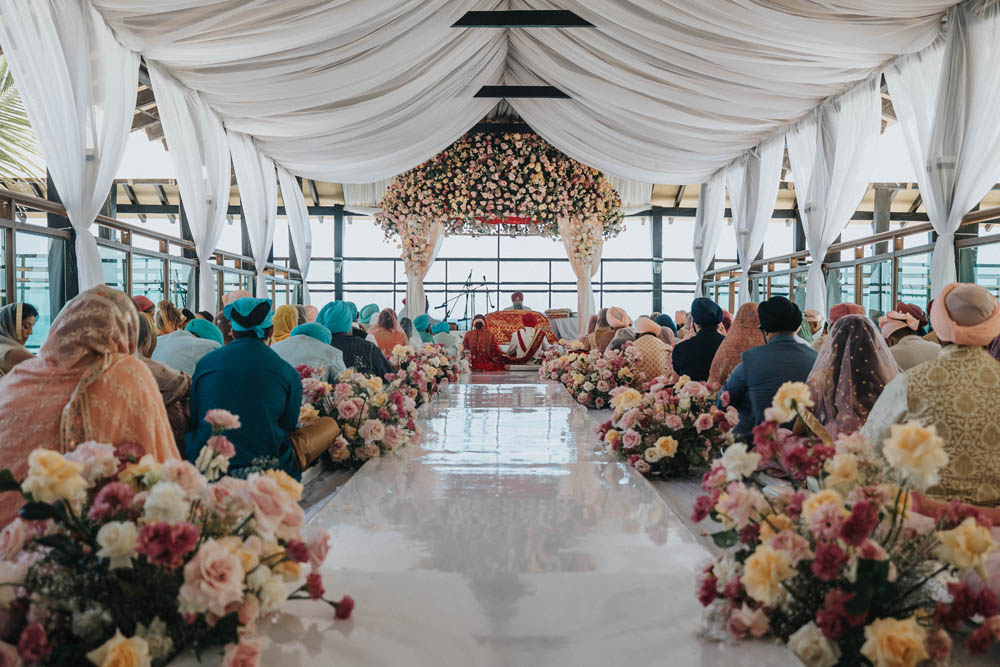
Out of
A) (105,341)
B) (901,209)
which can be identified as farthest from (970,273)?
(901,209)

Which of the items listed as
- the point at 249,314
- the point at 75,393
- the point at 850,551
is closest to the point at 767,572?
the point at 850,551

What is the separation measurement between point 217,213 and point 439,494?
6792 millimetres

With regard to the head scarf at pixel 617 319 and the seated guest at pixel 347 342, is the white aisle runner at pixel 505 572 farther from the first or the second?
the head scarf at pixel 617 319

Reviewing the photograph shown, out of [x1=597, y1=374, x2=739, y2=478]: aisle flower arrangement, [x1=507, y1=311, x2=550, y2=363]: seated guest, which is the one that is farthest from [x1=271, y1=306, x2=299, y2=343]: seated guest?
[x1=507, y1=311, x2=550, y2=363]: seated guest

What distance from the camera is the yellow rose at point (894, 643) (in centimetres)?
155

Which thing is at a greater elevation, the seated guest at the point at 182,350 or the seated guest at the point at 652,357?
the seated guest at the point at 182,350

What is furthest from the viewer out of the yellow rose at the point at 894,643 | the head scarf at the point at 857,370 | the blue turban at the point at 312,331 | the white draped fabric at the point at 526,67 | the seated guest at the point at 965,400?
the white draped fabric at the point at 526,67

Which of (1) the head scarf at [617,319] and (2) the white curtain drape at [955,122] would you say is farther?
(1) the head scarf at [617,319]

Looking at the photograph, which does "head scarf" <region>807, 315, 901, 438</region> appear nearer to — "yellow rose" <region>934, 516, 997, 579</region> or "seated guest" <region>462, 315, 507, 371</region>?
"yellow rose" <region>934, 516, 997, 579</region>

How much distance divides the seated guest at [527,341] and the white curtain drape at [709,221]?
3.68 m

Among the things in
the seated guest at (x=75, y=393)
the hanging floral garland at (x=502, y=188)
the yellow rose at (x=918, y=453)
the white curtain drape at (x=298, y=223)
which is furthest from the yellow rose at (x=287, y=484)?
the white curtain drape at (x=298, y=223)

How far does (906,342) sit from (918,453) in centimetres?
322

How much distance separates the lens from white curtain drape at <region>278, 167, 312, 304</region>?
13.6 meters

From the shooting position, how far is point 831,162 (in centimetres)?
885
